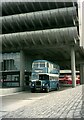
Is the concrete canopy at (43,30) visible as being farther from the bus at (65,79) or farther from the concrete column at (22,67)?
the bus at (65,79)

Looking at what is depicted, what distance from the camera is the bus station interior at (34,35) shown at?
44531 millimetres

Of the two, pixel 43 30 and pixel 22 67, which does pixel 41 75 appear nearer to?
pixel 43 30

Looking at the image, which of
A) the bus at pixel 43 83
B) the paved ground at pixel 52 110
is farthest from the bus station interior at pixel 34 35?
the paved ground at pixel 52 110

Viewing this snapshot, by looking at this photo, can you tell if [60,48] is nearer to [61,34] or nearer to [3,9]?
[61,34]

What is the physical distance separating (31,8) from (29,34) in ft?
29.8

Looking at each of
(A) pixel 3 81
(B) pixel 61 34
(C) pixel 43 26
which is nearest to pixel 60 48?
(B) pixel 61 34

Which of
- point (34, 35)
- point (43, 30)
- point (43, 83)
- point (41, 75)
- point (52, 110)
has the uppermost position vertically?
point (43, 30)

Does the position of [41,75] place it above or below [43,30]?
below

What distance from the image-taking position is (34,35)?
45.2 meters

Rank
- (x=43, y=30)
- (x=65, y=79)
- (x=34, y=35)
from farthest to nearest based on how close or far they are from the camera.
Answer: (x=65, y=79), (x=34, y=35), (x=43, y=30)

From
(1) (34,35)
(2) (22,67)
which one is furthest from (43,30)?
→ (2) (22,67)

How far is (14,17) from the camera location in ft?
163

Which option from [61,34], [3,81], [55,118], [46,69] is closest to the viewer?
[55,118]

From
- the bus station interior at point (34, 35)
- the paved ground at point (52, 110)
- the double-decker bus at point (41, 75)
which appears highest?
the bus station interior at point (34, 35)
